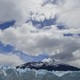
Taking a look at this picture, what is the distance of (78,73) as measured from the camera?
3969 cm

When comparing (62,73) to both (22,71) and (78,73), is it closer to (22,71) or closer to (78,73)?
(78,73)

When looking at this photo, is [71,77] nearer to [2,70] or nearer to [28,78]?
[28,78]

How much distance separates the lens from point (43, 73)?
1532 inches

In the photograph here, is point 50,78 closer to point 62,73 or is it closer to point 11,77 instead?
point 62,73

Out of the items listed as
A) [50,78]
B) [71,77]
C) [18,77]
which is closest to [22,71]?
[18,77]

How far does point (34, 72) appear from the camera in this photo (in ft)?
127

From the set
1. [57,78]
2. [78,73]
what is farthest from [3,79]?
[78,73]

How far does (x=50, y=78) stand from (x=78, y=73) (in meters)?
4.05

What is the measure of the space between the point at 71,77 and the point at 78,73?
115 centimetres

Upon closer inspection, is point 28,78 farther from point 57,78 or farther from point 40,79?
point 57,78

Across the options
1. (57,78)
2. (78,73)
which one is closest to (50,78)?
(57,78)

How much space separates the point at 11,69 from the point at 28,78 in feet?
8.68

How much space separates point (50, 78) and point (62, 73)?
1916mm

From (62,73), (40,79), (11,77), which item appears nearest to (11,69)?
(11,77)
